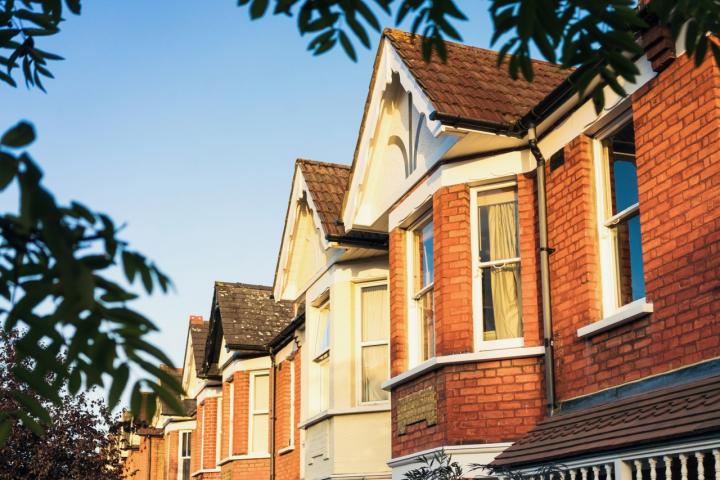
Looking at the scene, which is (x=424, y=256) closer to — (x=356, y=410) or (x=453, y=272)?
(x=453, y=272)

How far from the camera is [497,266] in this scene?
11.5m

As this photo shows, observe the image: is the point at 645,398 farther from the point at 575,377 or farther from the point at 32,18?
the point at 32,18

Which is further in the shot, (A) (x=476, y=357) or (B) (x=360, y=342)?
(B) (x=360, y=342)

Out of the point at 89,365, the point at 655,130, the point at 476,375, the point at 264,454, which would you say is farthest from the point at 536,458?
the point at 264,454

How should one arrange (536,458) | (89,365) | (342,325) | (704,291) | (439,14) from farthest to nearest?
(342,325) < (536,458) < (704,291) < (439,14) < (89,365)

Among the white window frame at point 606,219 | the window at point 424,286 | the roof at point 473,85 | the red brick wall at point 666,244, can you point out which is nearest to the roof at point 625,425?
the red brick wall at point 666,244

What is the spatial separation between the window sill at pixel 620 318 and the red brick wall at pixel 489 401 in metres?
1.07

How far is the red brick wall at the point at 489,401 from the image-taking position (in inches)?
426

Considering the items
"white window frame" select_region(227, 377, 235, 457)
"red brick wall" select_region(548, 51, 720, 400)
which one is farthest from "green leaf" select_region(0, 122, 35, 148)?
"white window frame" select_region(227, 377, 235, 457)

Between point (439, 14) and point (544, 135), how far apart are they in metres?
7.13

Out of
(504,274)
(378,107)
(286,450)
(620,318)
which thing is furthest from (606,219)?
(286,450)

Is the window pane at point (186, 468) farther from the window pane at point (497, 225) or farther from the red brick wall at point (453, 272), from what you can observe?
the window pane at point (497, 225)

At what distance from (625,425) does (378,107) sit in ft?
21.6

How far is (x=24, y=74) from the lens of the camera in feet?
19.2
